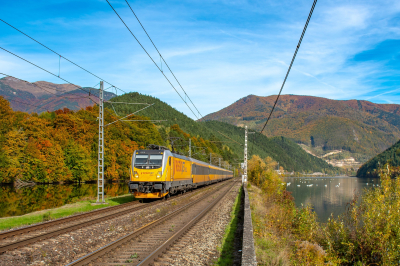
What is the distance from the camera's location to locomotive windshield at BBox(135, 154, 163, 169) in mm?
21016

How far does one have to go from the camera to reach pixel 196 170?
1356 inches

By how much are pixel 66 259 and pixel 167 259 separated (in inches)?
99.4

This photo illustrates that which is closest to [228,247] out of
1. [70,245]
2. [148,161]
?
[70,245]

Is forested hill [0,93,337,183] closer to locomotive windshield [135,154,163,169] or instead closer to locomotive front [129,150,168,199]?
locomotive windshield [135,154,163,169]

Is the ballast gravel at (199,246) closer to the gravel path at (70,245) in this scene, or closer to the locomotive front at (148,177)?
the gravel path at (70,245)

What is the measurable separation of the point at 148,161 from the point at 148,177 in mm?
1125

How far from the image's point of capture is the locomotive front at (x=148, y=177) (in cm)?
2066

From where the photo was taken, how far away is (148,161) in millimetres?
21234

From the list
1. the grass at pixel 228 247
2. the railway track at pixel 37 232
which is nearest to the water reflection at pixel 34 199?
the railway track at pixel 37 232

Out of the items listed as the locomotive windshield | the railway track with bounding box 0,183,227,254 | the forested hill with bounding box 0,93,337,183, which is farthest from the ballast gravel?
the forested hill with bounding box 0,93,337,183

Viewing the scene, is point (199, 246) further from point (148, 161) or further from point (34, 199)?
point (34, 199)

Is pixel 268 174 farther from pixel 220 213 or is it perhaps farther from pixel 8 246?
pixel 8 246

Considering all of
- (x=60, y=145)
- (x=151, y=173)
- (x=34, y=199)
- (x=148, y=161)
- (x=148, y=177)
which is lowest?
(x=34, y=199)

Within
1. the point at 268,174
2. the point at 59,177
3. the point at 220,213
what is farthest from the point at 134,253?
the point at 59,177
